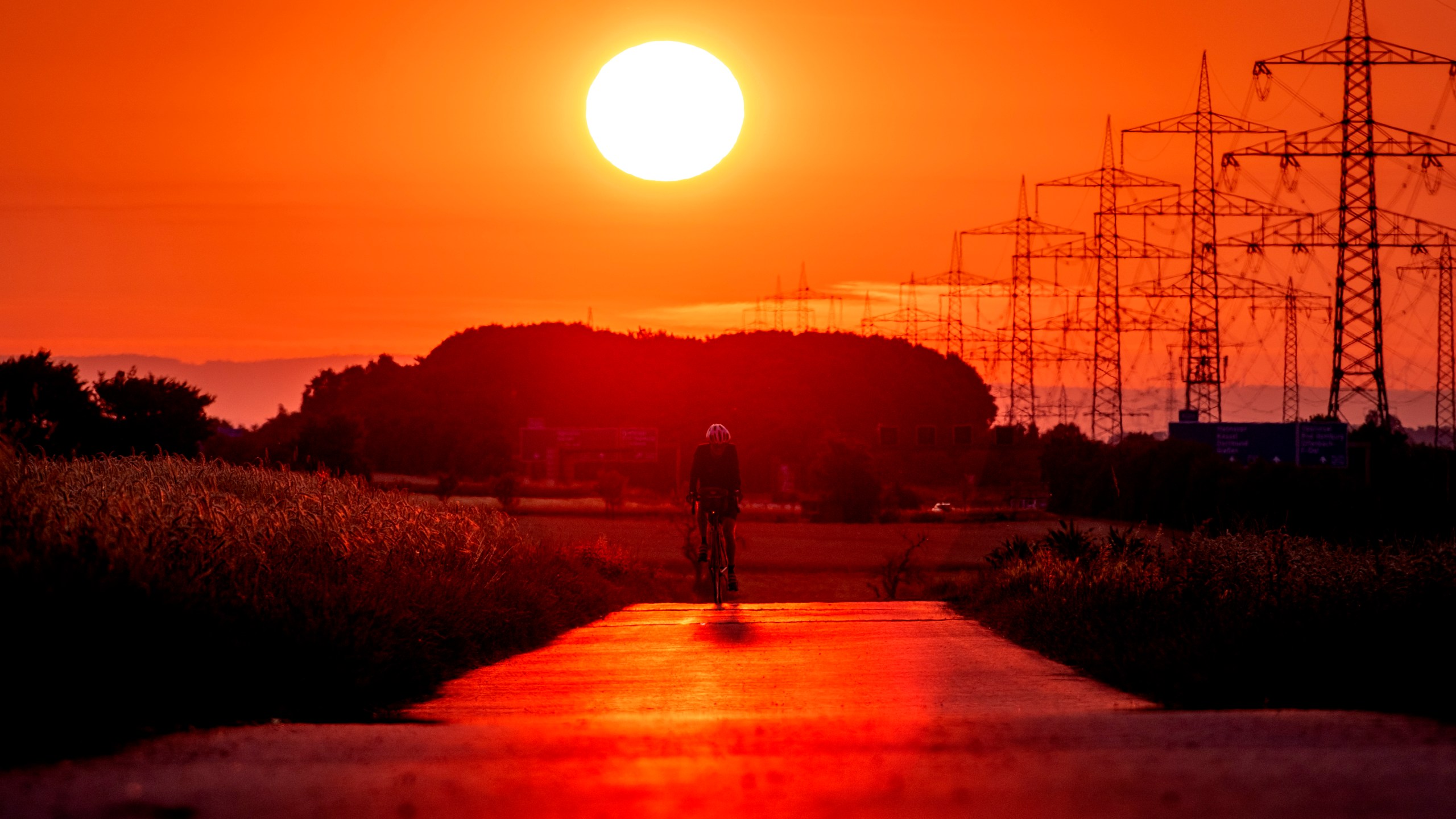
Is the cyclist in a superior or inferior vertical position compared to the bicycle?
superior

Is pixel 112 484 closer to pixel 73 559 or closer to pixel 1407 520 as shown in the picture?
pixel 73 559

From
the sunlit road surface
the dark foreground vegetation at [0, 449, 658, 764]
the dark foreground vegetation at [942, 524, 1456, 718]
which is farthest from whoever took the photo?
the dark foreground vegetation at [942, 524, 1456, 718]

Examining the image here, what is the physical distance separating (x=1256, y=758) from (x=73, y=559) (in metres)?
6.67

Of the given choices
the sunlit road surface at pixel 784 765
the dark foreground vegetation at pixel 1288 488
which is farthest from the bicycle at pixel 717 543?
the dark foreground vegetation at pixel 1288 488

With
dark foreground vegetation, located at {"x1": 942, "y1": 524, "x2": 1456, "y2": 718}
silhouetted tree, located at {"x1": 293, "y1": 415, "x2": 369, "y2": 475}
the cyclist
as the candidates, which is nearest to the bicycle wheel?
the cyclist

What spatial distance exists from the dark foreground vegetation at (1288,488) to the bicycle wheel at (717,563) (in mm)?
25948

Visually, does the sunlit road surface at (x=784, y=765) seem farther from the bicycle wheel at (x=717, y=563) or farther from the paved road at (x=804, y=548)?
the paved road at (x=804, y=548)

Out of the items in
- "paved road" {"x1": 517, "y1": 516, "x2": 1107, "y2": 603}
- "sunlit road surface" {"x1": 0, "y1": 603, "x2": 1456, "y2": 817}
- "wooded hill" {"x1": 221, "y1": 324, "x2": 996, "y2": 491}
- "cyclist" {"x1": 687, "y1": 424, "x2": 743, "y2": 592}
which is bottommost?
"paved road" {"x1": 517, "y1": 516, "x2": 1107, "y2": 603}

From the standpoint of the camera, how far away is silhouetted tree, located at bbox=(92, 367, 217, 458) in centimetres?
3528

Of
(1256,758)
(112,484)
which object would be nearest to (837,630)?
(112,484)

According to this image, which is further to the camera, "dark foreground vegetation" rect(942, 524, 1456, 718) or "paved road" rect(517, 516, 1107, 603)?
"paved road" rect(517, 516, 1107, 603)

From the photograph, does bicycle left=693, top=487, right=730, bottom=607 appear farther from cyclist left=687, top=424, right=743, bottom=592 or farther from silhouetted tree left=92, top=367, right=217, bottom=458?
silhouetted tree left=92, top=367, right=217, bottom=458

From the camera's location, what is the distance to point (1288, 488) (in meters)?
56.1

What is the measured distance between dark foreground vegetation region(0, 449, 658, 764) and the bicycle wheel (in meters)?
1.88
